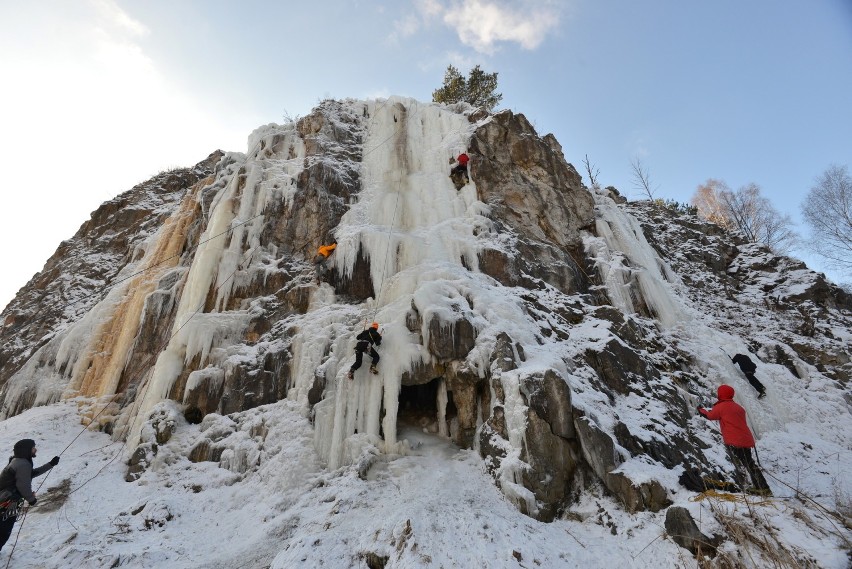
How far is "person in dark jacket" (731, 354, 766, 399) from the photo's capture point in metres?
8.66

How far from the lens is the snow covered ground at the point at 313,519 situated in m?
4.58

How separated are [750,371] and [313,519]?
955 centimetres

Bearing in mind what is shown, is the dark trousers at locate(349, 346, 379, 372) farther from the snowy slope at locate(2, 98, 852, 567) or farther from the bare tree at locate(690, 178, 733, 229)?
the bare tree at locate(690, 178, 733, 229)

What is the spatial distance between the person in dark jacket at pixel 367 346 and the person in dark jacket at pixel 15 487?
441 cm

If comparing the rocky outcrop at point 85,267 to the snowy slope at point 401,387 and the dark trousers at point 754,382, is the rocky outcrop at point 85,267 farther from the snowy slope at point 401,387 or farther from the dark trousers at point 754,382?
the dark trousers at point 754,382

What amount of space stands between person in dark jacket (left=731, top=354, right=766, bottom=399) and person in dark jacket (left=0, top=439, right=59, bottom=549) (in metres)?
12.5

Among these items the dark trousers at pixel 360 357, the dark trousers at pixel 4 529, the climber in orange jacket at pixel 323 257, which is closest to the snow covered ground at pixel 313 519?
the dark trousers at pixel 4 529

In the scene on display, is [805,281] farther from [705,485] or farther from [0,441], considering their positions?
[0,441]

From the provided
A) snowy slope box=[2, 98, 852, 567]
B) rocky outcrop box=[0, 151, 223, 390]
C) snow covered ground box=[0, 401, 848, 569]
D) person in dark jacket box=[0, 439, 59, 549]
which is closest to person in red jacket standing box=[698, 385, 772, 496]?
snowy slope box=[2, 98, 852, 567]

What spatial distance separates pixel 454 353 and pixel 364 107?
13051 millimetres

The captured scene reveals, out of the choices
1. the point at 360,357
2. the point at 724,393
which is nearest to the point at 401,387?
the point at 360,357

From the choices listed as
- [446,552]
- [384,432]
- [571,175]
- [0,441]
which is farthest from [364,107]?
[446,552]

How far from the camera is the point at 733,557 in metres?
3.83

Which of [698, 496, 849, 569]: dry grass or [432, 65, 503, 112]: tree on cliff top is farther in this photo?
[432, 65, 503, 112]: tree on cliff top
